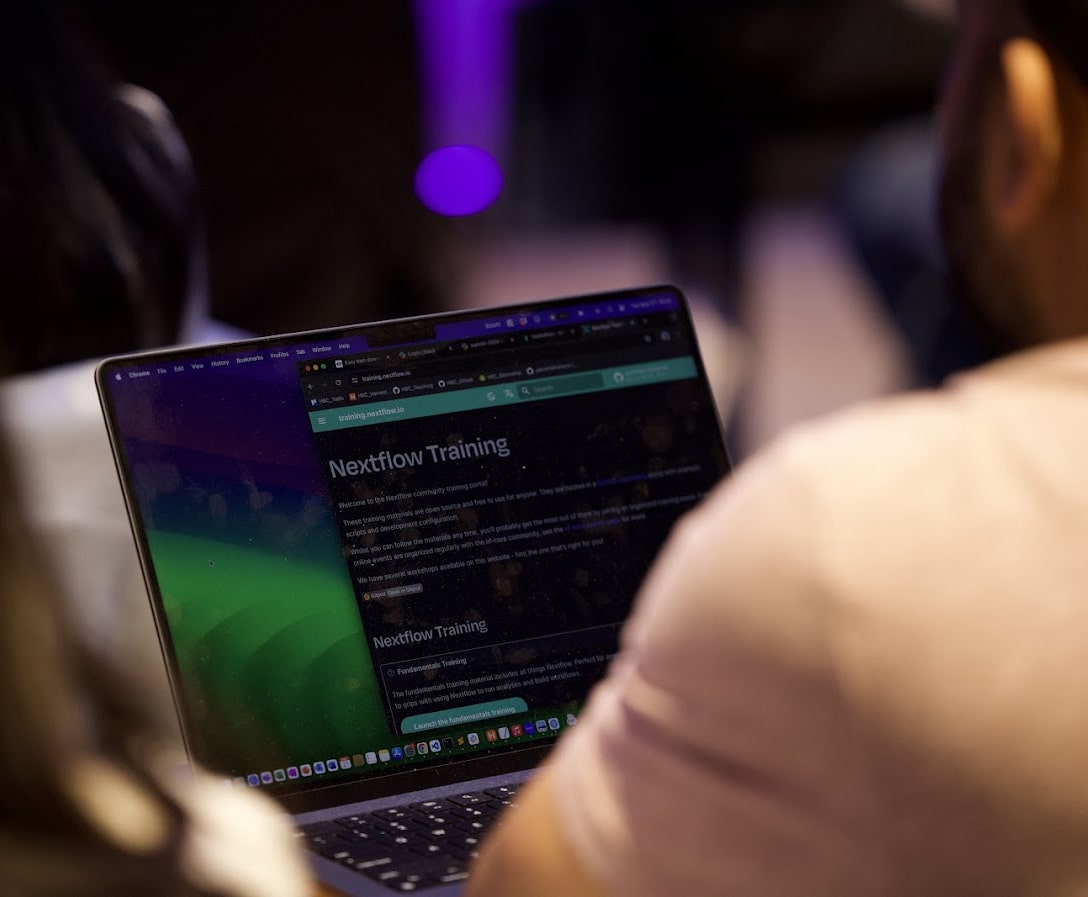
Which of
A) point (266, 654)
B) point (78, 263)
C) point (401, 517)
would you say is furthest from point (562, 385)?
point (78, 263)

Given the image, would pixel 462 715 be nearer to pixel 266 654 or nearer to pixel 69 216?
pixel 266 654

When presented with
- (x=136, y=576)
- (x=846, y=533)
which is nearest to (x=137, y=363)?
(x=136, y=576)

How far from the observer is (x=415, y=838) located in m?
1.04

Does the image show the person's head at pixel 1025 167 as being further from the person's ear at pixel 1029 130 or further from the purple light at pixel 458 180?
the purple light at pixel 458 180

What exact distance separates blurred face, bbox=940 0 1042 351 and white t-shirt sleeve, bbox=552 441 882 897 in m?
0.25

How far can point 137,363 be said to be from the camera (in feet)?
3.66

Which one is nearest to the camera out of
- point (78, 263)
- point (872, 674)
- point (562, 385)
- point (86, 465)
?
point (872, 674)

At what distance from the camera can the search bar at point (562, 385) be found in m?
1.17

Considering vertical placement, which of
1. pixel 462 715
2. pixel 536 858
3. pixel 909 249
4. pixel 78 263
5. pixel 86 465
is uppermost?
pixel 909 249

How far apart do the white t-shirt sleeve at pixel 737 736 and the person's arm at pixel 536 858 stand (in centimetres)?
1

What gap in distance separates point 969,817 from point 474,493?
1.65 ft

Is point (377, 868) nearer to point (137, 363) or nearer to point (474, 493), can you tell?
point (474, 493)

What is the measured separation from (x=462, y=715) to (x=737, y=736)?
406 mm

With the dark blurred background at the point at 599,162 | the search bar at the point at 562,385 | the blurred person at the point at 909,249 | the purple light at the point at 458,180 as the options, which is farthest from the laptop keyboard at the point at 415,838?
the purple light at the point at 458,180
